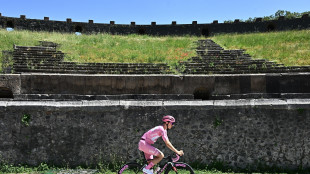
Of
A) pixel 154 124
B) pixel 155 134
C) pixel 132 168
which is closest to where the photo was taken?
pixel 155 134

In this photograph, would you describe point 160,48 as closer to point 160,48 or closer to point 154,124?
point 160,48

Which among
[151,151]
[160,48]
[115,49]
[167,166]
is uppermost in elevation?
[160,48]

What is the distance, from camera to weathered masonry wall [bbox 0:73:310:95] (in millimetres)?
12492

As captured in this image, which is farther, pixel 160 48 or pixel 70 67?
pixel 160 48

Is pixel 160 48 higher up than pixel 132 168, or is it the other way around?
pixel 160 48

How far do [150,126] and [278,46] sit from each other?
19.6 meters

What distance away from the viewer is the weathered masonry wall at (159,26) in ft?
108

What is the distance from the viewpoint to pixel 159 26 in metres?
36.8

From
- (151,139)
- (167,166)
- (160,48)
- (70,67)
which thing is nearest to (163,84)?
(70,67)

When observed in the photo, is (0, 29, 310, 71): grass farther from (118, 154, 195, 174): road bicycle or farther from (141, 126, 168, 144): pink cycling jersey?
(141, 126, 168, 144): pink cycling jersey

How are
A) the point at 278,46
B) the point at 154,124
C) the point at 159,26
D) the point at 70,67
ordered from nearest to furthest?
the point at 154,124, the point at 70,67, the point at 278,46, the point at 159,26

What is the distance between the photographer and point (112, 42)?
26969 millimetres

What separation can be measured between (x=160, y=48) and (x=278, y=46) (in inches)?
378

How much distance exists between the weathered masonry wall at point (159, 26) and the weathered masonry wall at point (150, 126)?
29.0 m
